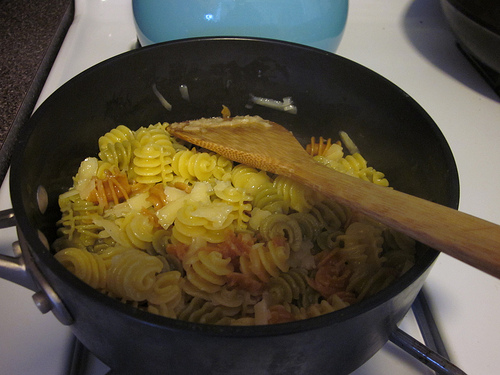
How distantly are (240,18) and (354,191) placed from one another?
65 centimetres

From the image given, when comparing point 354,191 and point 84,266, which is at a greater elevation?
point 354,191

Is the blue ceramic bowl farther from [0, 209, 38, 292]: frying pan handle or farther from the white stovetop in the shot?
[0, 209, 38, 292]: frying pan handle

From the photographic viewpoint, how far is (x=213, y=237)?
0.97m

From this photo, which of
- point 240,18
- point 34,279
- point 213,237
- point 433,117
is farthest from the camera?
point 433,117

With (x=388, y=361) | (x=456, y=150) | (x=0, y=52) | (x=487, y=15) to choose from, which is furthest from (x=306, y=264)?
(x=0, y=52)

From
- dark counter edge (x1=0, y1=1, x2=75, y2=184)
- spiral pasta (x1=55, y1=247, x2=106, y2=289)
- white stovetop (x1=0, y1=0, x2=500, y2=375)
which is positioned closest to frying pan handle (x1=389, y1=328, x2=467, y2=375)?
white stovetop (x1=0, y1=0, x2=500, y2=375)

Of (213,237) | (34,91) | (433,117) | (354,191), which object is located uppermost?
(354,191)

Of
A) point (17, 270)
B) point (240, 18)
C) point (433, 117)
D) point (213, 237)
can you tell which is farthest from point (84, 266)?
point (433, 117)

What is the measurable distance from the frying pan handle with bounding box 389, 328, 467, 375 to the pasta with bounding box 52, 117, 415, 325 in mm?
93

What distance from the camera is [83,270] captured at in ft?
2.58

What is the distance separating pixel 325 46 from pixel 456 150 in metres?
0.50

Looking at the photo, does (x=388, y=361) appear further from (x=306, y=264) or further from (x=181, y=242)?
(x=181, y=242)

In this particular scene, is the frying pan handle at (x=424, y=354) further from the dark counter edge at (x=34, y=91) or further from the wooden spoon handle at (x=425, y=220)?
the dark counter edge at (x=34, y=91)

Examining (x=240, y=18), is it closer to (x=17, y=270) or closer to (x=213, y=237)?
(x=213, y=237)
